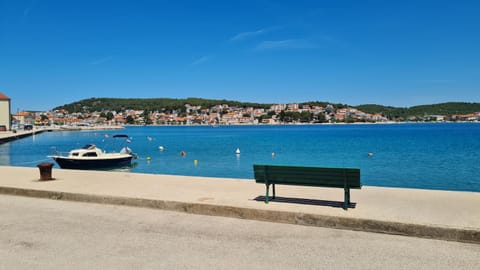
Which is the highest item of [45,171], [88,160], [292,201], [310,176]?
[310,176]

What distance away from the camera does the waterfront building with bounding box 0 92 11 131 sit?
10469 cm

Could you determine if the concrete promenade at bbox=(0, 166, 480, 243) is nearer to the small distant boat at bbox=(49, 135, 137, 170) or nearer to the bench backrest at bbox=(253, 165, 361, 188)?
the bench backrest at bbox=(253, 165, 361, 188)

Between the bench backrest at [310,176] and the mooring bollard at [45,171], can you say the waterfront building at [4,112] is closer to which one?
the mooring bollard at [45,171]

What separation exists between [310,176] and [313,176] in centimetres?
6

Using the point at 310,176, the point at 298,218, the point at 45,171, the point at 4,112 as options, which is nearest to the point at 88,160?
the point at 45,171

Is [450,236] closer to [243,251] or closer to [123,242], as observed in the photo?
[243,251]

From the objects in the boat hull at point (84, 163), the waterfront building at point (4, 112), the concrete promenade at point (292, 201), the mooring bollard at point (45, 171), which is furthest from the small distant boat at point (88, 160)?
the waterfront building at point (4, 112)

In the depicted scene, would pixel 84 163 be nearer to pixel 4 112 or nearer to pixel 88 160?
pixel 88 160

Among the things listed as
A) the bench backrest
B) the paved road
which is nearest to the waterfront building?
the paved road

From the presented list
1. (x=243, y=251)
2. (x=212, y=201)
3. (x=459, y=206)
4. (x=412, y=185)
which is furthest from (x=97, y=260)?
(x=412, y=185)

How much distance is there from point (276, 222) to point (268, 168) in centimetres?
137

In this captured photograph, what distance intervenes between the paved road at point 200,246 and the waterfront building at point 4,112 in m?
114

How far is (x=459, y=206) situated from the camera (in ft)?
25.8

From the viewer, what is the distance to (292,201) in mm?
8609
